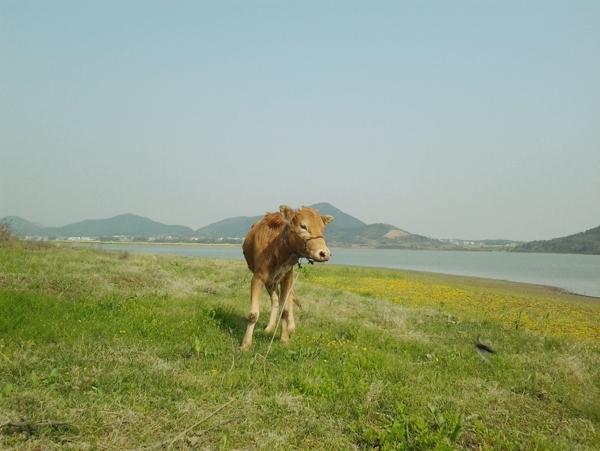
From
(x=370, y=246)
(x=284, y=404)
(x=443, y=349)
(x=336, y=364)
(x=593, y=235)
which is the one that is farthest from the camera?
(x=370, y=246)

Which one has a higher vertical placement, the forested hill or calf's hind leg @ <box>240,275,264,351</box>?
the forested hill

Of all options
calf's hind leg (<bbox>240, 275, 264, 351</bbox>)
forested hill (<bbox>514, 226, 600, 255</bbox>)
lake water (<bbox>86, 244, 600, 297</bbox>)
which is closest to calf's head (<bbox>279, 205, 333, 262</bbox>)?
calf's hind leg (<bbox>240, 275, 264, 351</bbox>)

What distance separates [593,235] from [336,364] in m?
136

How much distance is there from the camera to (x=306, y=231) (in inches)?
301

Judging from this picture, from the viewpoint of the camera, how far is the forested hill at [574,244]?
113812 mm

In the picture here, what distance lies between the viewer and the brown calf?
7633mm

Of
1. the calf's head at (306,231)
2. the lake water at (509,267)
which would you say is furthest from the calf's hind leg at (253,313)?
the lake water at (509,267)

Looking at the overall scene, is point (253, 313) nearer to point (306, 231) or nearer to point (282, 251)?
point (282, 251)

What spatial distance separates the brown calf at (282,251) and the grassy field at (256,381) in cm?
58

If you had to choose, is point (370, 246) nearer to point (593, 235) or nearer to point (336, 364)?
point (593, 235)

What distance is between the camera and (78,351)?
22.3 feet

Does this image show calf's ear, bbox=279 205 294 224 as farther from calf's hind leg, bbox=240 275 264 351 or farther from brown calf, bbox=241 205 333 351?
calf's hind leg, bbox=240 275 264 351

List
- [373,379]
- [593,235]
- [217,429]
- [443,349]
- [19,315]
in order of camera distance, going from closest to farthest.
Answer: [217,429] < [373,379] < [19,315] < [443,349] < [593,235]

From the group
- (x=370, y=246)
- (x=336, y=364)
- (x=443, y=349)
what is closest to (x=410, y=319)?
(x=443, y=349)
